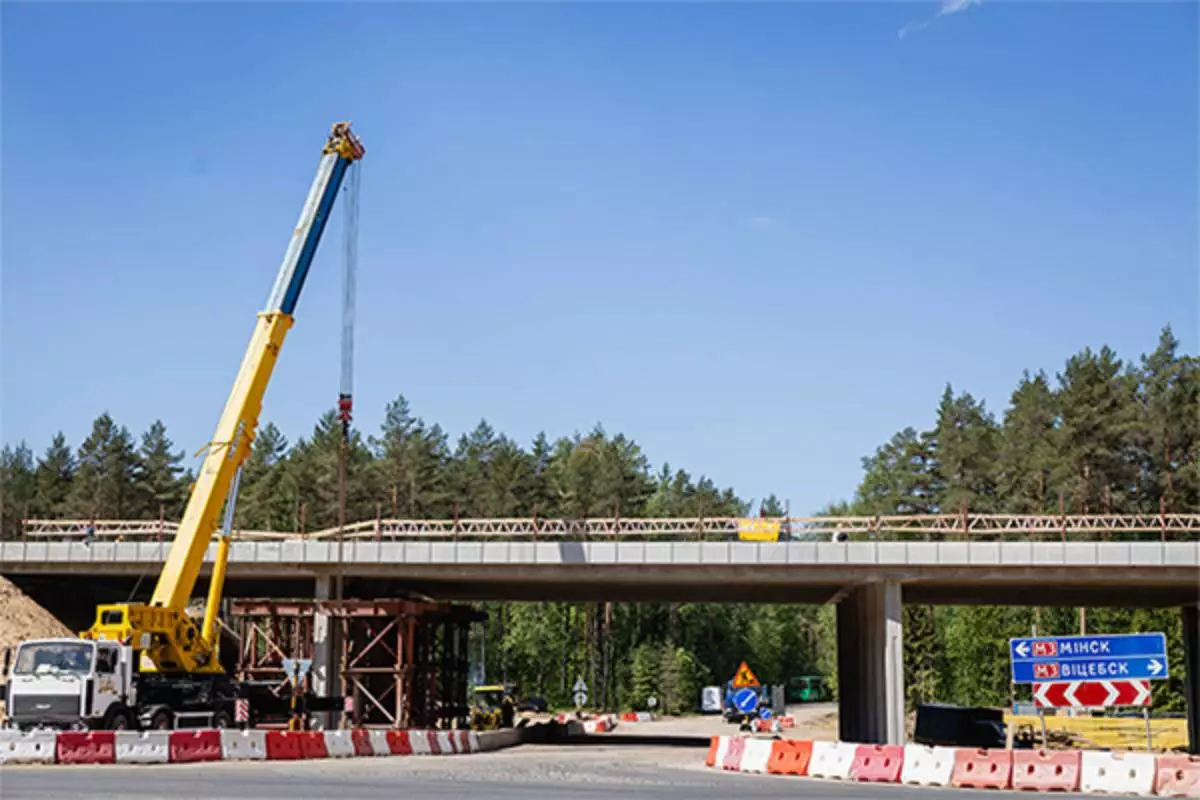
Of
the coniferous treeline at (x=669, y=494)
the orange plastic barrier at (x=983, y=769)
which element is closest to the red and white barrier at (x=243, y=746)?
the orange plastic barrier at (x=983, y=769)

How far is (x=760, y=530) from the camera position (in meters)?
41.2

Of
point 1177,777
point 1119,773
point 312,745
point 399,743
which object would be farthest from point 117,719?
point 1177,777

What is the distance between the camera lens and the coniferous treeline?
3115 inches

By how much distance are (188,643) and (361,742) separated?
5.08 m

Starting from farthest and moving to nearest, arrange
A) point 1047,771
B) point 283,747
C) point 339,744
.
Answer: point 339,744
point 283,747
point 1047,771

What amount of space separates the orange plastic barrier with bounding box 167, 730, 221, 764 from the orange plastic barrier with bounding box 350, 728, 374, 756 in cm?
409

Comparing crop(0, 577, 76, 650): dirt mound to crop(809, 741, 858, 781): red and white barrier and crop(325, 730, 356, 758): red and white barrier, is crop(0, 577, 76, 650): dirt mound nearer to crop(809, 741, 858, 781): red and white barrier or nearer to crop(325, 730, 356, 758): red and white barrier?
crop(325, 730, 356, 758): red and white barrier

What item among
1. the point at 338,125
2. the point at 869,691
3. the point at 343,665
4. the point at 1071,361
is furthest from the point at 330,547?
the point at 1071,361

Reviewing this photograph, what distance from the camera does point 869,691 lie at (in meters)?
43.0

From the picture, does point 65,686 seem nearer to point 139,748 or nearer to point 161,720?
point 161,720

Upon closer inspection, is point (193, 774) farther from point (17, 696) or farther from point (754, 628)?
point (754, 628)

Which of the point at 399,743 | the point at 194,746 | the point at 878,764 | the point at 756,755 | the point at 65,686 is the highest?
the point at 65,686

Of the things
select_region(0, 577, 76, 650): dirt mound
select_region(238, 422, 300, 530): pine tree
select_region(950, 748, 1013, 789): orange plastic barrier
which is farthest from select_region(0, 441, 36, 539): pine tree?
select_region(950, 748, 1013, 789): orange plastic barrier

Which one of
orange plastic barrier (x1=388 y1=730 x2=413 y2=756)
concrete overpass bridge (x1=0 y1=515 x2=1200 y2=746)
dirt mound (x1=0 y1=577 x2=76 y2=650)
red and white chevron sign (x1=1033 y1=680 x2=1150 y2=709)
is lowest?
orange plastic barrier (x1=388 y1=730 x2=413 y2=756)
